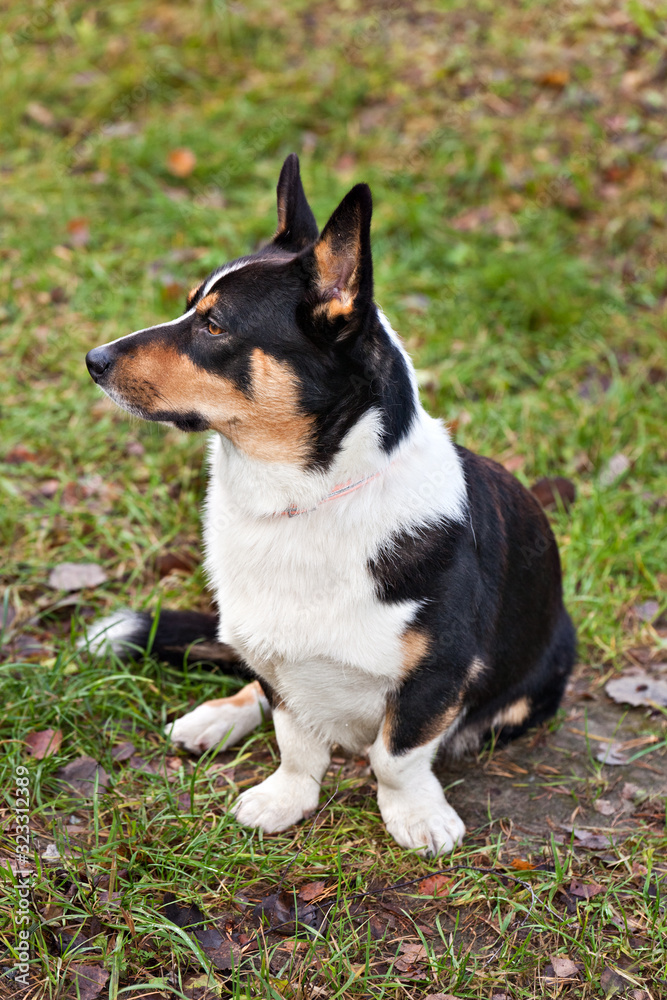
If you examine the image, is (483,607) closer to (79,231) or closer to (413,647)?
A: (413,647)

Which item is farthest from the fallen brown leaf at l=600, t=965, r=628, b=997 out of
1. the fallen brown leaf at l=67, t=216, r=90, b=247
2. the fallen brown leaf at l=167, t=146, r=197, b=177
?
the fallen brown leaf at l=167, t=146, r=197, b=177

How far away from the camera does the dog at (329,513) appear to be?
235 cm

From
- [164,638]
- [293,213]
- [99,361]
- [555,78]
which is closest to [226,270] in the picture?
[293,213]

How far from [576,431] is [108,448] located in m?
2.28

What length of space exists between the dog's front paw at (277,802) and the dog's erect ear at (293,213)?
1.63 metres

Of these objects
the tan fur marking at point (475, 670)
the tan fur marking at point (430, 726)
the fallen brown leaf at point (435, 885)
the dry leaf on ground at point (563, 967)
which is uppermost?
the tan fur marking at point (475, 670)

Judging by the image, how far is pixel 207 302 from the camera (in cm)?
Answer: 244

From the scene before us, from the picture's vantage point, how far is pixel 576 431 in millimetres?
4379

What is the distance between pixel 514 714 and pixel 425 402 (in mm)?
1998

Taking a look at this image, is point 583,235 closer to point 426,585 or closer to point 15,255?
Result: point 15,255

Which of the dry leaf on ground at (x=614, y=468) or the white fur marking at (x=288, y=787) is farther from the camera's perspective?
the dry leaf on ground at (x=614, y=468)

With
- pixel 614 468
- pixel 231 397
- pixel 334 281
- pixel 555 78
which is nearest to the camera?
pixel 334 281

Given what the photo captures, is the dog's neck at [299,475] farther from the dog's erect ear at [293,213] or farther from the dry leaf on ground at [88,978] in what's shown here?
the dry leaf on ground at [88,978]

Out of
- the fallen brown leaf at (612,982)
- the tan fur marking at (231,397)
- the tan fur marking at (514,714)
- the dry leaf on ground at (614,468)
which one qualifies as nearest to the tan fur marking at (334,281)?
the tan fur marking at (231,397)
